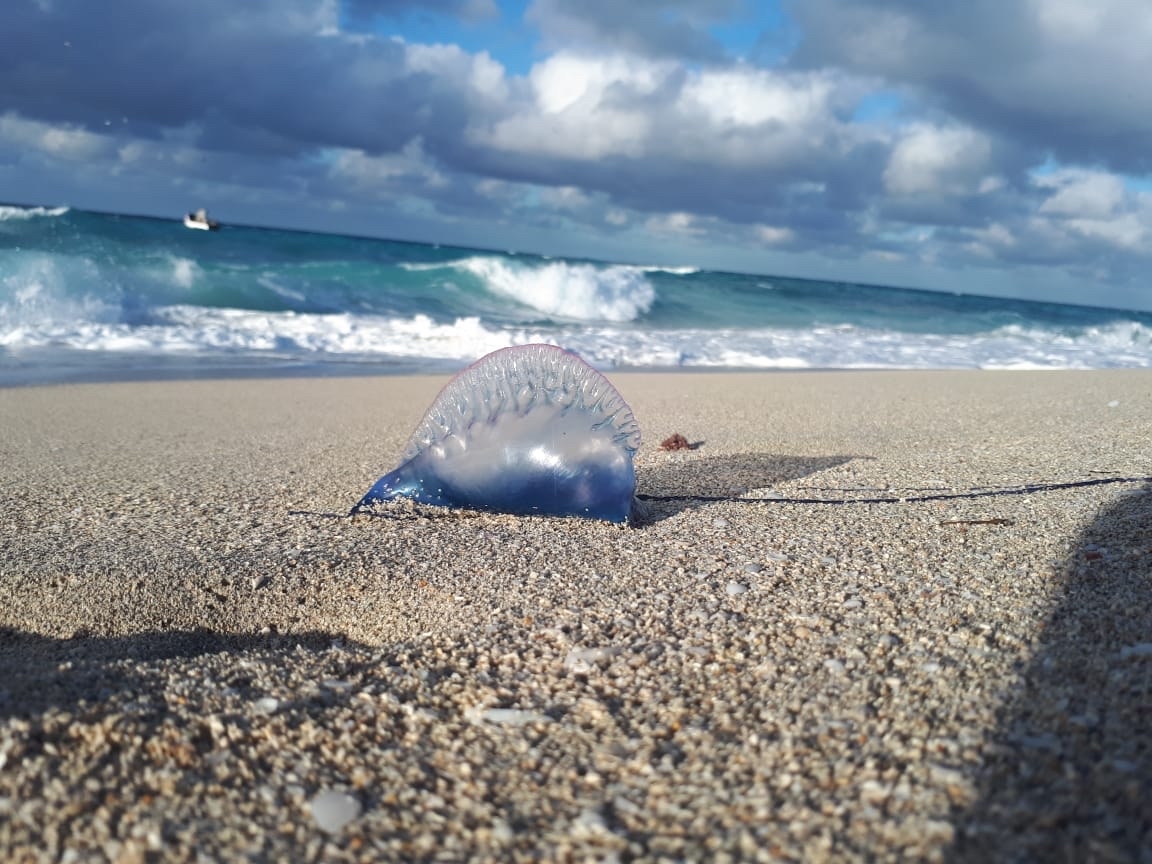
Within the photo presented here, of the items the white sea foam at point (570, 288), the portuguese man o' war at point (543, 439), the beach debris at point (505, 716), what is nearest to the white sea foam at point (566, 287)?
the white sea foam at point (570, 288)

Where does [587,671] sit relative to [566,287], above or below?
below

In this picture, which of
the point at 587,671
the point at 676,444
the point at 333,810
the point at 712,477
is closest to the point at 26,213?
the point at 676,444

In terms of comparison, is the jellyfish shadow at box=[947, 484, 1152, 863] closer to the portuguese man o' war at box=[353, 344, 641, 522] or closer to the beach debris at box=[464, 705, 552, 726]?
the beach debris at box=[464, 705, 552, 726]

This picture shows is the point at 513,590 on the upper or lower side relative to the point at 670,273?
lower

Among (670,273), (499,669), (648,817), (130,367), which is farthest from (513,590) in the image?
(670,273)

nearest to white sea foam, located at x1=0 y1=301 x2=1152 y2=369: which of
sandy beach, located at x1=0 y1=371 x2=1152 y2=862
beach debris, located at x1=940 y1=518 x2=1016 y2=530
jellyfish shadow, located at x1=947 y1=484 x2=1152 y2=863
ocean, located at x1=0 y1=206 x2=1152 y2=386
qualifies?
ocean, located at x1=0 y1=206 x2=1152 y2=386

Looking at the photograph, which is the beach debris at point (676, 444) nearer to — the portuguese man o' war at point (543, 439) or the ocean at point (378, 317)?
the portuguese man o' war at point (543, 439)

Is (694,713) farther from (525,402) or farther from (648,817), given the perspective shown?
(525,402)

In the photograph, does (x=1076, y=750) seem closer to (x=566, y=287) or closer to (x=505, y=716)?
(x=505, y=716)
